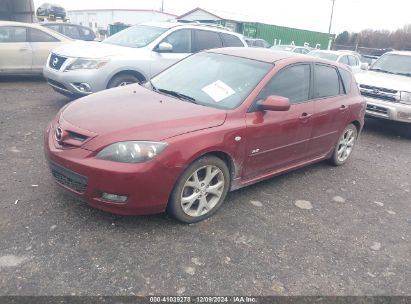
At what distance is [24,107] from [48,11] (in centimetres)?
2415

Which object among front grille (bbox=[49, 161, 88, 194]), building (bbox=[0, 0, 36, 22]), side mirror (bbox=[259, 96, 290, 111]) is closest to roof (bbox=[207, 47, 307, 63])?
side mirror (bbox=[259, 96, 290, 111])

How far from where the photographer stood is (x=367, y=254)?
344cm

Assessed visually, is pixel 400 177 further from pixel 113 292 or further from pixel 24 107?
pixel 24 107

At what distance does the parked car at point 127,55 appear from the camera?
655cm

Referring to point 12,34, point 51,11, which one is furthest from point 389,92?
point 51,11

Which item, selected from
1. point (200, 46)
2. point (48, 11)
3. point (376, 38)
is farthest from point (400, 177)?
point (376, 38)

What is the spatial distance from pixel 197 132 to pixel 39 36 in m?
7.46

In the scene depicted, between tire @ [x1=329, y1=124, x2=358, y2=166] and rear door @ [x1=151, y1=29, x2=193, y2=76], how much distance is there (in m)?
3.62

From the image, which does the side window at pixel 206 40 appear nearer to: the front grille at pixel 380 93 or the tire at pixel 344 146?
the front grille at pixel 380 93

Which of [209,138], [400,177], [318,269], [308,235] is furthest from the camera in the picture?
[400,177]

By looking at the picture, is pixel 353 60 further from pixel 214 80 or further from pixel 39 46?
pixel 214 80

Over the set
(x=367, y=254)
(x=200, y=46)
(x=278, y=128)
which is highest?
(x=200, y=46)

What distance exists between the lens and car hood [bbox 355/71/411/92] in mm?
7676

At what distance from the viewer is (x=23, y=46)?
29.1 ft
